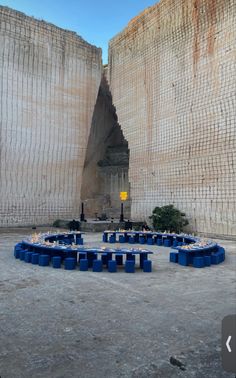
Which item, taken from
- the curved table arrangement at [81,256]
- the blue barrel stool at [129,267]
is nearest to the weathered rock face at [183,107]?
the curved table arrangement at [81,256]

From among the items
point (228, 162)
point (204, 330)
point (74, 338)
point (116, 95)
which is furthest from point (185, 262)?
point (116, 95)

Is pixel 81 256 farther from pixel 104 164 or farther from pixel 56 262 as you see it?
pixel 104 164

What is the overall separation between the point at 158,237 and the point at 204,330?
9846 mm

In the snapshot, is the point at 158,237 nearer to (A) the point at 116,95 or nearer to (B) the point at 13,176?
(B) the point at 13,176

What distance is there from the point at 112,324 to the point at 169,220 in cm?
1453

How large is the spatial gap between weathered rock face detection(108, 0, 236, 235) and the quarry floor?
10.3 m

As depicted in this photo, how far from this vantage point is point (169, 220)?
1867cm

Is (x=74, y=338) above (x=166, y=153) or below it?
below

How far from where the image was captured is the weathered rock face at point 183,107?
54.8 feet

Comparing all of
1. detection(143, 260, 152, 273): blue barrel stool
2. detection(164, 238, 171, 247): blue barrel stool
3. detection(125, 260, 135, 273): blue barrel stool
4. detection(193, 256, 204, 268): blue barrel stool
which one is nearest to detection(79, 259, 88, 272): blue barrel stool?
detection(125, 260, 135, 273): blue barrel stool

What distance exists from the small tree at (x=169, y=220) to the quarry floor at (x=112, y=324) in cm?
1093

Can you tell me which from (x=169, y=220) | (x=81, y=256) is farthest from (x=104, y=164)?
(x=81, y=256)

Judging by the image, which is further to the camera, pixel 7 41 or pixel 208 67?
pixel 7 41

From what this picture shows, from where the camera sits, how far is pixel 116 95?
2552cm
